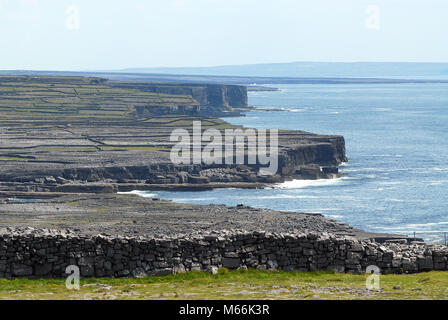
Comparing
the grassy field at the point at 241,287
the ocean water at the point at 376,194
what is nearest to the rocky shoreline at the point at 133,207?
the grassy field at the point at 241,287

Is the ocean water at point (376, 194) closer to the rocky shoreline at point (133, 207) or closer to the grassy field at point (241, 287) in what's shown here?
the rocky shoreline at point (133, 207)

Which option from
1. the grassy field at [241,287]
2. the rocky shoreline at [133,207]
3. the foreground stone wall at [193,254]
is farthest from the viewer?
the rocky shoreline at [133,207]

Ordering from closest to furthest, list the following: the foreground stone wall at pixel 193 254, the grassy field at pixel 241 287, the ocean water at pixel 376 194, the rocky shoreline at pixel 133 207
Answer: the grassy field at pixel 241 287 → the foreground stone wall at pixel 193 254 → the rocky shoreline at pixel 133 207 → the ocean water at pixel 376 194

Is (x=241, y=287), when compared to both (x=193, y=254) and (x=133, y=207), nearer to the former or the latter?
(x=193, y=254)

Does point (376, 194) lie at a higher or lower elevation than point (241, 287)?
lower

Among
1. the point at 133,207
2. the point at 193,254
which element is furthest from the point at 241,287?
the point at 133,207
